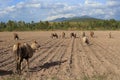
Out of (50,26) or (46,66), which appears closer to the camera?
(46,66)

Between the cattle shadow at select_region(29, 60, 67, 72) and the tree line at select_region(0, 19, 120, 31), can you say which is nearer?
the cattle shadow at select_region(29, 60, 67, 72)

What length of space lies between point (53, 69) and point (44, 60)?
3414 mm

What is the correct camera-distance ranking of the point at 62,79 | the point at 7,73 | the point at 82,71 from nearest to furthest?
the point at 62,79 < the point at 7,73 < the point at 82,71

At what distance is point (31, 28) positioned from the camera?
10331 centimetres

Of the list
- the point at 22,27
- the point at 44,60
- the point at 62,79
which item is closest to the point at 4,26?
the point at 22,27

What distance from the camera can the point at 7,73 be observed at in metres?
15.4

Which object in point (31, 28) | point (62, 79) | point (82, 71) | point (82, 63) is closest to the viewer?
point (62, 79)

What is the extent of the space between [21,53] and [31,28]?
88.1 m

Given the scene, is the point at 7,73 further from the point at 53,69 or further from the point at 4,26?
the point at 4,26

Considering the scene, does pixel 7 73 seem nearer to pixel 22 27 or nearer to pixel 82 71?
pixel 82 71

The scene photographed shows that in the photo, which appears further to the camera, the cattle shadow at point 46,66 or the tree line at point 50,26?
the tree line at point 50,26

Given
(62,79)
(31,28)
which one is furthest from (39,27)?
(62,79)

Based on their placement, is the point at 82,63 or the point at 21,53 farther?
the point at 82,63

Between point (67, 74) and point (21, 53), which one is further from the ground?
point (21, 53)
